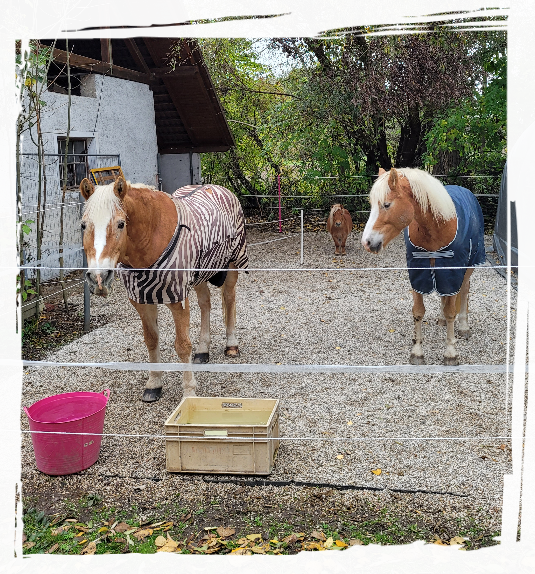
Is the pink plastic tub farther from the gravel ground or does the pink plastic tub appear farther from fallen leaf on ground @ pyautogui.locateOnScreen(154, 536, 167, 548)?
fallen leaf on ground @ pyautogui.locateOnScreen(154, 536, 167, 548)

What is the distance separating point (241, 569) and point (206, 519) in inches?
19.9

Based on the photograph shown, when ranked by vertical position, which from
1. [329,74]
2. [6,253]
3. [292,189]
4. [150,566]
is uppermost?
[329,74]

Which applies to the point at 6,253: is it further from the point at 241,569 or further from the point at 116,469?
the point at 241,569

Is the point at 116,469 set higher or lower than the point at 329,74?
lower

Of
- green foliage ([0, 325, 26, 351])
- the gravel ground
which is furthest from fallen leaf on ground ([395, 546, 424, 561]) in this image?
green foliage ([0, 325, 26, 351])

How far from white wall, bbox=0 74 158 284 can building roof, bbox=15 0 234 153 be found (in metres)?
0.40

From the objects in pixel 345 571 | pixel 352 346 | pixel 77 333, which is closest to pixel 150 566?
pixel 345 571

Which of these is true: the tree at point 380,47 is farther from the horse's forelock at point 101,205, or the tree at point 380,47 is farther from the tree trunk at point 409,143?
the horse's forelock at point 101,205

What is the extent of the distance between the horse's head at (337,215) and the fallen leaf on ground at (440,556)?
901cm

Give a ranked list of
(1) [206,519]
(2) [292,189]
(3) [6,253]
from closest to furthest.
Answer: (1) [206,519], (3) [6,253], (2) [292,189]

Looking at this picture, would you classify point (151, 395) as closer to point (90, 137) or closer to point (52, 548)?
point (52, 548)

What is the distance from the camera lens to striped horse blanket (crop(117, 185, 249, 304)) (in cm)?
444

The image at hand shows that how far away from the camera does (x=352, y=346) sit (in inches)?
255

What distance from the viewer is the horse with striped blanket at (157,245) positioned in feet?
12.6
